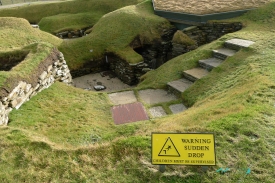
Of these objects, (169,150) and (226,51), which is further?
(226,51)

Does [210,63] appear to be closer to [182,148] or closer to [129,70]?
[129,70]

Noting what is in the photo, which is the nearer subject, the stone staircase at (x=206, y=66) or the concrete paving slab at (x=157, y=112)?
the concrete paving slab at (x=157, y=112)

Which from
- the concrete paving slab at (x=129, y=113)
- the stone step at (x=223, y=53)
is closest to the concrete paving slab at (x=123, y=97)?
the concrete paving slab at (x=129, y=113)

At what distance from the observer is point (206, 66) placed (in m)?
9.13

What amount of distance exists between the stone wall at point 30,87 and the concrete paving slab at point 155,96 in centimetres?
323

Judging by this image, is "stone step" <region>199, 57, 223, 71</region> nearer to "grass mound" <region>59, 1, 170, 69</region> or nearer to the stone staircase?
the stone staircase

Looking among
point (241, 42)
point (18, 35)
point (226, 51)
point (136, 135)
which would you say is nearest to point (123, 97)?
point (136, 135)

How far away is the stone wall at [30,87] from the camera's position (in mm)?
6227

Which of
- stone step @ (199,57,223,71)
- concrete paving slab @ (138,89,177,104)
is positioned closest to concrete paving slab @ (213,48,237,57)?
stone step @ (199,57,223,71)

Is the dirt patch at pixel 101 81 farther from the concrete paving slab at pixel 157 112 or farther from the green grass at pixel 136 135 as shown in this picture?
the concrete paving slab at pixel 157 112

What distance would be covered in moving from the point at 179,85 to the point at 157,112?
5.73 feet

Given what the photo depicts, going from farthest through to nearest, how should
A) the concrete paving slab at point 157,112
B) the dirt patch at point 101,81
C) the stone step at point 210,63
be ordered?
the dirt patch at point 101,81 < the stone step at point 210,63 < the concrete paving slab at point 157,112

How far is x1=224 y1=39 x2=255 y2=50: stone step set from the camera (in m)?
9.16

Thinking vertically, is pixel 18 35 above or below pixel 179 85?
above
